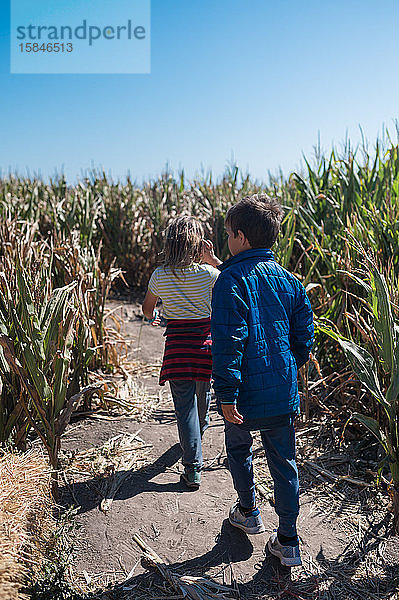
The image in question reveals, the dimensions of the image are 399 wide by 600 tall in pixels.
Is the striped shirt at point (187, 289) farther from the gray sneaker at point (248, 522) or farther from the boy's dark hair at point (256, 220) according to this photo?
the gray sneaker at point (248, 522)

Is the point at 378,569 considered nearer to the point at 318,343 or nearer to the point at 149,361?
the point at 318,343

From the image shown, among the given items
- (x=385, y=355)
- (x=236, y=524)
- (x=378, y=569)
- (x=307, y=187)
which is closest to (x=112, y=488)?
(x=236, y=524)

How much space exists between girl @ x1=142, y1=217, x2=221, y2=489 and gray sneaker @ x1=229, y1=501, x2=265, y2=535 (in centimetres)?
43

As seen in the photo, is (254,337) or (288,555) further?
(288,555)

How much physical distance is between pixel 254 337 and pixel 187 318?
819 mm

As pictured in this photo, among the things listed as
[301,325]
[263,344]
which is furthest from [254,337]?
[301,325]

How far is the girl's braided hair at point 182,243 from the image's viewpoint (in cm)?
265

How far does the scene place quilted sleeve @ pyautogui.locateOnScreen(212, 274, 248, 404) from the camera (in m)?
1.94

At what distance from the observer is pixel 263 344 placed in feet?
6.62

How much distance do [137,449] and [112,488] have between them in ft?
1.47

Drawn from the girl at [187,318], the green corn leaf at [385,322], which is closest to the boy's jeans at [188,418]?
the girl at [187,318]

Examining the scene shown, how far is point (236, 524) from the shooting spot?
2.41 m

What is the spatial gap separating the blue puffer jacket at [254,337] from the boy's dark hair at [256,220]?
0.05 m

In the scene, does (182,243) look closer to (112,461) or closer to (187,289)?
(187,289)
